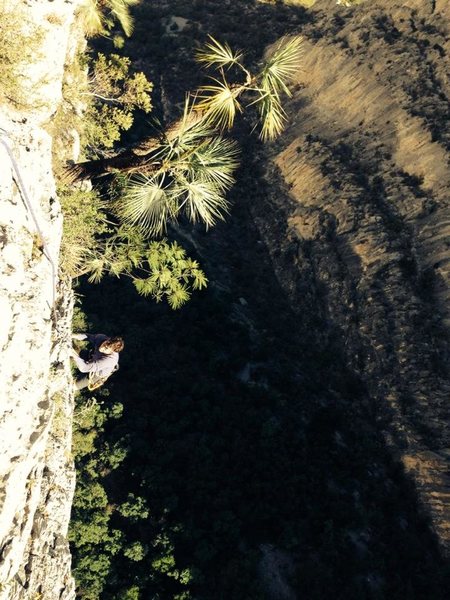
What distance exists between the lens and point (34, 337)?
23.0ft

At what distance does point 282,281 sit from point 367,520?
1027 centimetres

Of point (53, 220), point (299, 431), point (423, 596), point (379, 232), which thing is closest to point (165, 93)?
point (379, 232)

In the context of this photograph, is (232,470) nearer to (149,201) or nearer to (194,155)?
(149,201)

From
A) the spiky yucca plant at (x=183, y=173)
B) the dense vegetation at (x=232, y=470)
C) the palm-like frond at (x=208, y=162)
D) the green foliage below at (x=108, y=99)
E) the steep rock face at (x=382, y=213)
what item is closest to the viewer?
the spiky yucca plant at (x=183, y=173)

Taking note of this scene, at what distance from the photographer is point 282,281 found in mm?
22203

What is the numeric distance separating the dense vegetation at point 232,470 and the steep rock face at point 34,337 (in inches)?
190

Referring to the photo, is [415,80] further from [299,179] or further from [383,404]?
[383,404]

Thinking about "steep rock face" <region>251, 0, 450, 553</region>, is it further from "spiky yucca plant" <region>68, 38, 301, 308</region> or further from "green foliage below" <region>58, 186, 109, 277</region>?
"green foliage below" <region>58, 186, 109, 277</region>

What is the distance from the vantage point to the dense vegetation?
13.8 metres

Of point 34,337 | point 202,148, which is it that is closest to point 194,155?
point 202,148

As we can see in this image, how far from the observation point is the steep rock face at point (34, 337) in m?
6.60

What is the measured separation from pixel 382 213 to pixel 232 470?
11.0 metres

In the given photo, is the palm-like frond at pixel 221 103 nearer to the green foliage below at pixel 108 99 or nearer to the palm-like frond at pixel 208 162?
the palm-like frond at pixel 208 162

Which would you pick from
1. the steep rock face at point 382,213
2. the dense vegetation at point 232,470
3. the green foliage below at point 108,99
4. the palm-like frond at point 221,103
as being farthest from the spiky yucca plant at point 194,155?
the steep rock face at point 382,213
